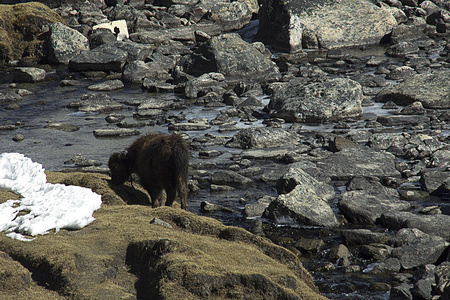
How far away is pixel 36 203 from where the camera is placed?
5.43m

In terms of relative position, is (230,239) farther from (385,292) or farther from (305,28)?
(305,28)

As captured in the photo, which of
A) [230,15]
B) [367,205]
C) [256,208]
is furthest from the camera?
[230,15]

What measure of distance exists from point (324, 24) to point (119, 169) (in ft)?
57.1

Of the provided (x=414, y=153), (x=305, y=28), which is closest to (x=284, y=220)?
(x=414, y=153)

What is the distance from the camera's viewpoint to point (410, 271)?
566 cm

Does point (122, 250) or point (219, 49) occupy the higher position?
point (122, 250)

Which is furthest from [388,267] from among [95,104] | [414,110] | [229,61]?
[229,61]

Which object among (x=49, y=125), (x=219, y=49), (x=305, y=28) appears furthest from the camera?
(x=305, y=28)

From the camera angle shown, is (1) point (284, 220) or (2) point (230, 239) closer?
(2) point (230, 239)

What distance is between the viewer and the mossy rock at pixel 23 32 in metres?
21.1

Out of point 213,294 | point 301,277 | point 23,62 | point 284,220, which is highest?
point 213,294

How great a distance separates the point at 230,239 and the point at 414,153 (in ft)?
19.1

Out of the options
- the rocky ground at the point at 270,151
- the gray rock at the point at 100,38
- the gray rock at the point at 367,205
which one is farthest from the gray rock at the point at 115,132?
the gray rock at the point at 100,38

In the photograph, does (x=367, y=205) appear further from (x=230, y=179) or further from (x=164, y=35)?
(x=164, y=35)
